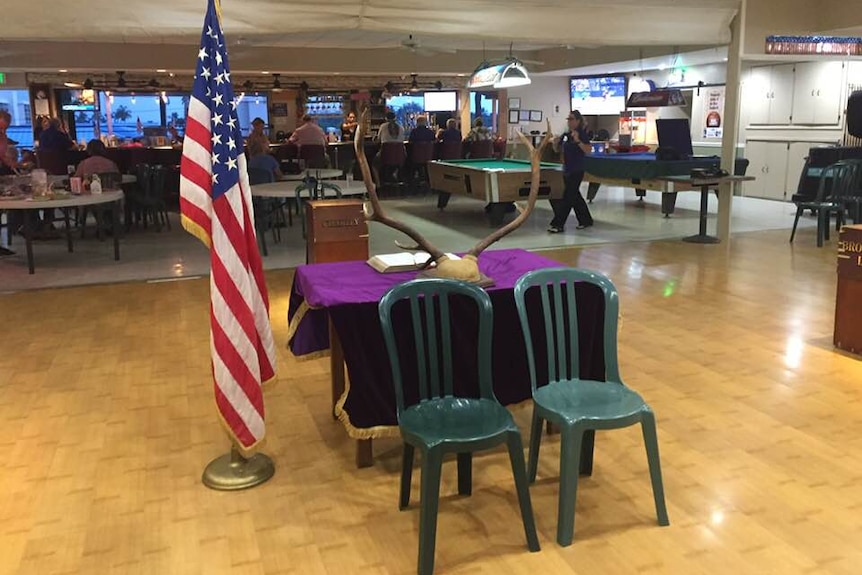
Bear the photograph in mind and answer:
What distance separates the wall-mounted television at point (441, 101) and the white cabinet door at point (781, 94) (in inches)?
260

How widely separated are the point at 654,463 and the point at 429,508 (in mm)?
897

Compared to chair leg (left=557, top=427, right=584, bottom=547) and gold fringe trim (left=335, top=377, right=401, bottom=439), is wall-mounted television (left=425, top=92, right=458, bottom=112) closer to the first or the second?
gold fringe trim (left=335, top=377, right=401, bottom=439)

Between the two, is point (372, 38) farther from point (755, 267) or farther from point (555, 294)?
point (555, 294)

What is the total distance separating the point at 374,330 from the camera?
3.19m

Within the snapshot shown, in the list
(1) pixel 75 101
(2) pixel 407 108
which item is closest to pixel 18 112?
(1) pixel 75 101

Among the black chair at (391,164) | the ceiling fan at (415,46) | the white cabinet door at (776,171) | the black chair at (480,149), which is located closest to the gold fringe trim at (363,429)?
the ceiling fan at (415,46)

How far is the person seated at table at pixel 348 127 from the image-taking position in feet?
51.0

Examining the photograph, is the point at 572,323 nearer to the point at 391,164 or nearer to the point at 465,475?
the point at 465,475

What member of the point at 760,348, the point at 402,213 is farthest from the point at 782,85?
the point at 760,348

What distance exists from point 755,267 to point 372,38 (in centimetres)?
697

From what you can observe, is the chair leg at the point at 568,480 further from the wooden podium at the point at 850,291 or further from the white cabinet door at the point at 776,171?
the white cabinet door at the point at 776,171

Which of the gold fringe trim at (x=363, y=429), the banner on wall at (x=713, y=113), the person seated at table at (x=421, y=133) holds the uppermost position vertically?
the banner on wall at (x=713, y=113)

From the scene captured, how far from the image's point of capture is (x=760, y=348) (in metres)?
5.02

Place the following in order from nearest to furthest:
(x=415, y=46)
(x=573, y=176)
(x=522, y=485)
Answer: (x=522, y=485), (x=573, y=176), (x=415, y=46)
